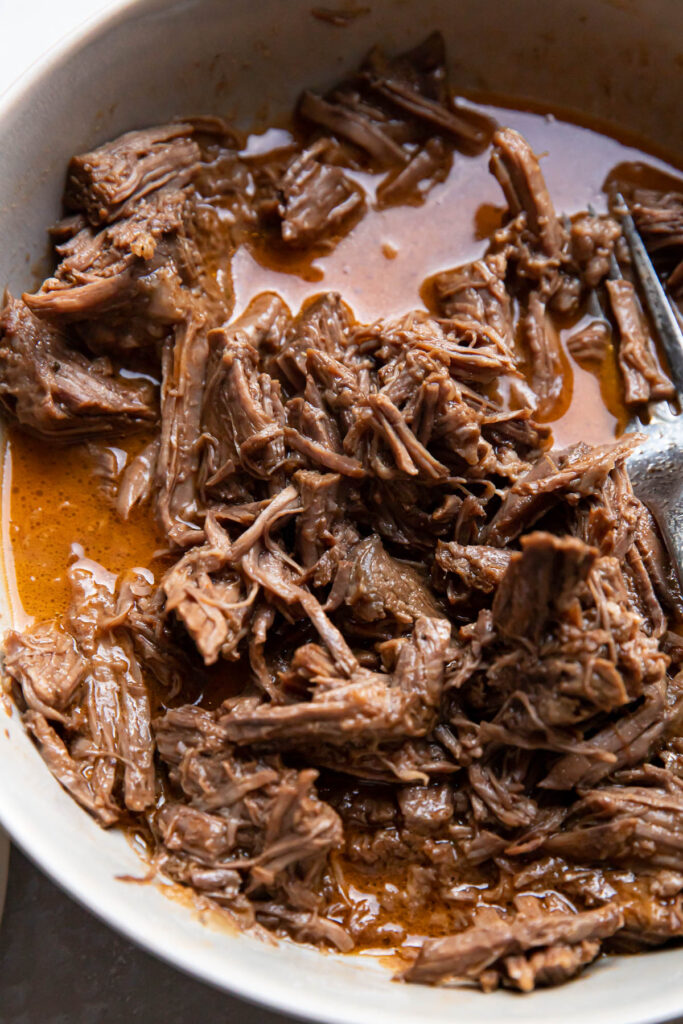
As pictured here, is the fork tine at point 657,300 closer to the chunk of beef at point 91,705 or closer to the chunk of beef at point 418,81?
the chunk of beef at point 418,81

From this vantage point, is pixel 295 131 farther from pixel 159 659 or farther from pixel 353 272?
pixel 159 659

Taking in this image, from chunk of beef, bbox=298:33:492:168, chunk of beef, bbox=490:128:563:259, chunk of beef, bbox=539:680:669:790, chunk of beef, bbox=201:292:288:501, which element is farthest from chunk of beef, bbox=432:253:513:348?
chunk of beef, bbox=539:680:669:790

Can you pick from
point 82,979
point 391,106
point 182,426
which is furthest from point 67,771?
point 391,106

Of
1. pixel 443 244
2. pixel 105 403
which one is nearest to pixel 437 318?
pixel 443 244

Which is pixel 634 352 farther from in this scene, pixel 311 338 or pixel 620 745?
pixel 620 745

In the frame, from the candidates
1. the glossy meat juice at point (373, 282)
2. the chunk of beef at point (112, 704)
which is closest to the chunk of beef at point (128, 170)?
the glossy meat juice at point (373, 282)

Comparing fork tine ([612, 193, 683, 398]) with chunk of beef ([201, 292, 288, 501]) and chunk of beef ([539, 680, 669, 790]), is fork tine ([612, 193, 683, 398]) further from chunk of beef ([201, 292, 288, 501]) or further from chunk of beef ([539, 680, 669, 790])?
chunk of beef ([201, 292, 288, 501])
